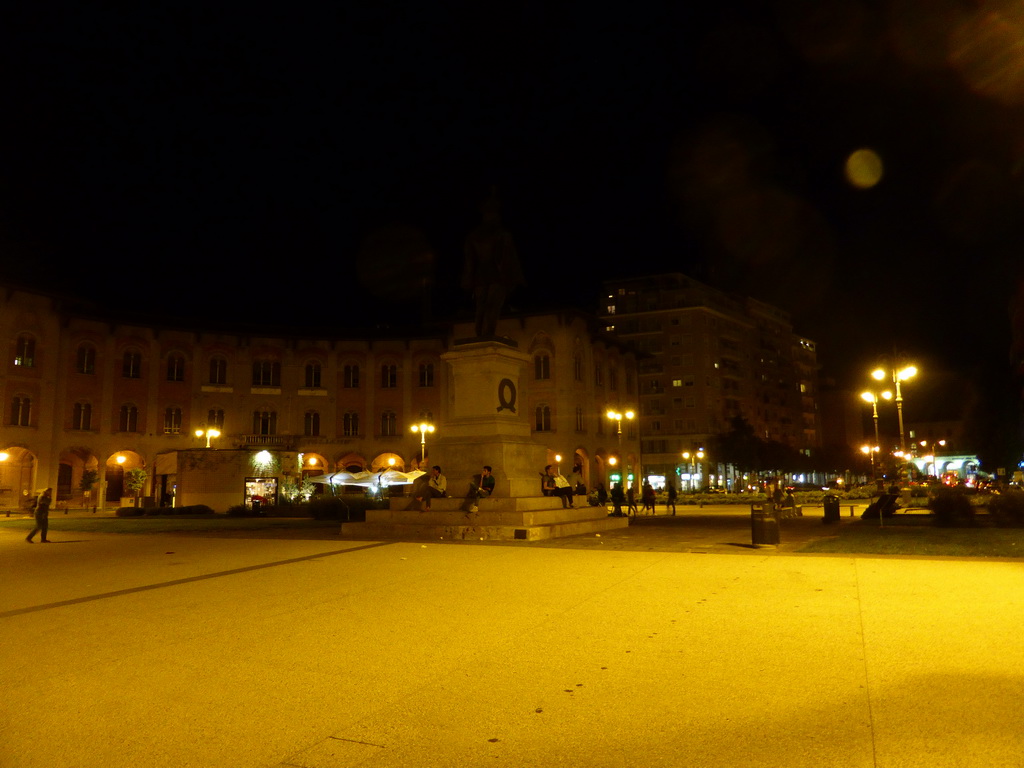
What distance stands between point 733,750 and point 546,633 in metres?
2.85

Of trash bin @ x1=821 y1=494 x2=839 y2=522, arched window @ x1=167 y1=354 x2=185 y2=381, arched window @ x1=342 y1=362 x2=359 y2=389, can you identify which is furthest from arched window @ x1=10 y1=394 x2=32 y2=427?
trash bin @ x1=821 y1=494 x2=839 y2=522

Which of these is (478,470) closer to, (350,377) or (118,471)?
(350,377)

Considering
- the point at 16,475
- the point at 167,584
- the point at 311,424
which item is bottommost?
the point at 167,584

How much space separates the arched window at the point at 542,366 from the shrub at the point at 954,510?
35382mm

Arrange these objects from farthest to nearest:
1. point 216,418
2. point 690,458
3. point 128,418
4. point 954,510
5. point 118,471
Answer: point 690,458
point 216,418
point 118,471
point 128,418
point 954,510

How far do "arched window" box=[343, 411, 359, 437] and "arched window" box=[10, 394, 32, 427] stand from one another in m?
19.5

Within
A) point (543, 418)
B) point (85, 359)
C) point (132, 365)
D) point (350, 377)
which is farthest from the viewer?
point (350, 377)

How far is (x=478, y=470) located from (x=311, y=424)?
39.8 metres

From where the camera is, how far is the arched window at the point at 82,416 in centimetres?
4700

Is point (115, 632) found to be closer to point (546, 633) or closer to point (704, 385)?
point (546, 633)

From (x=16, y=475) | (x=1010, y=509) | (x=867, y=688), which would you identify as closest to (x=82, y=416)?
(x=16, y=475)

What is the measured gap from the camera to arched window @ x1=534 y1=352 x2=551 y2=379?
5388cm

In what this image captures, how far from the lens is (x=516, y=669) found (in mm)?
5547

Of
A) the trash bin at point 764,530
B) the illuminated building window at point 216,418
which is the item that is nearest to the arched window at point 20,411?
the illuminated building window at point 216,418
